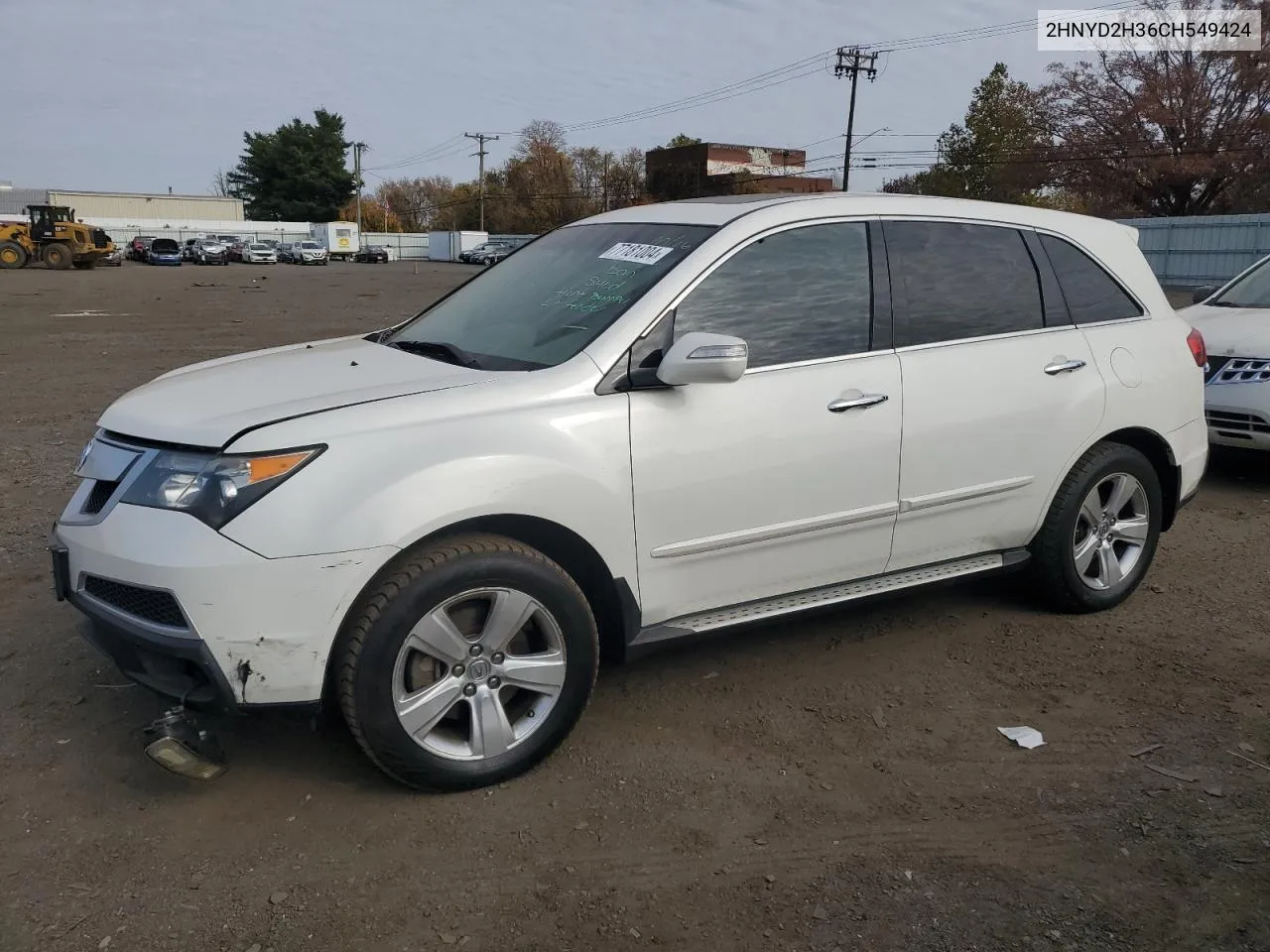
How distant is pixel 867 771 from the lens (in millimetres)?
3346

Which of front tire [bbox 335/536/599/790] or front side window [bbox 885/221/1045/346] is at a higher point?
front side window [bbox 885/221/1045/346]

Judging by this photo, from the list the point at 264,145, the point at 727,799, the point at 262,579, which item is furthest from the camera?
the point at 264,145

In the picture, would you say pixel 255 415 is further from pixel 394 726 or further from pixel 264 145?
pixel 264 145

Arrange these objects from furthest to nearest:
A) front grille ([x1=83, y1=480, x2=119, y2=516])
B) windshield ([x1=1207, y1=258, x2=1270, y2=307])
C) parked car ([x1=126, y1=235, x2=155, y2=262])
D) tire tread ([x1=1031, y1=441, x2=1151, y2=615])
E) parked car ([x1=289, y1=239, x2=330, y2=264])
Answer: parked car ([x1=289, y1=239, x2=330, y2=264]) < parked car ([x1=126, y1=235, x2=155, y2=262]) < windshield ([x1=1207, y1=258, x2=1270, y2=307]) < tire tread ([x1=1031, y1=441, x2=1151, y2=615]) < front grille ([x1=83, y1=480, x2=119, y2=516])

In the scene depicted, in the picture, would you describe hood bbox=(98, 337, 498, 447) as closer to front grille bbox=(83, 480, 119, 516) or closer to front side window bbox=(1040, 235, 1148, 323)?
front grille bbox=(83, 480, 119, 516)

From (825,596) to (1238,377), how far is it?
4.59m

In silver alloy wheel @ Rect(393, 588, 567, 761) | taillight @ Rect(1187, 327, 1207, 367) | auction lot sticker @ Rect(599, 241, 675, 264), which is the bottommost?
silver alloy wheel @ Rect(393, 588, 567, 761)

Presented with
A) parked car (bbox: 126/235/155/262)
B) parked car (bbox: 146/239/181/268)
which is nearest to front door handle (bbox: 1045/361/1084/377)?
parked car (bbox: 146/239/181/268)

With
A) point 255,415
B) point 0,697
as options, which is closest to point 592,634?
point 255,415

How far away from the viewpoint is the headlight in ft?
9.23

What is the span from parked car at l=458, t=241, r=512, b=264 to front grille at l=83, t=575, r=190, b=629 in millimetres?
63696

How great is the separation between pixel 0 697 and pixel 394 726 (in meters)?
1.83

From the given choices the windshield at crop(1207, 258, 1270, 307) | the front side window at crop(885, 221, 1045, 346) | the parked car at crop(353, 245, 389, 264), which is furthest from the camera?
the parked car at crop(353, 245, 389, 264)

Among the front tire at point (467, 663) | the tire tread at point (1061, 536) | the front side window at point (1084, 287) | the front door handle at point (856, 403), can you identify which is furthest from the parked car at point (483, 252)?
the front tire at point (467, 663)
